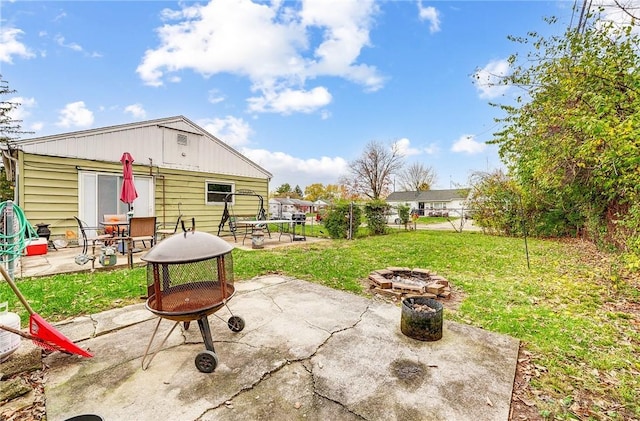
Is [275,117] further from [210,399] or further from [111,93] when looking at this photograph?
[210,399]

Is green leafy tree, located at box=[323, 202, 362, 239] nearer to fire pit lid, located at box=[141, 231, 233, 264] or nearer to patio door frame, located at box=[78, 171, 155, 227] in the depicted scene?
patio door frame, located at box=[78, 171, 155, 227]

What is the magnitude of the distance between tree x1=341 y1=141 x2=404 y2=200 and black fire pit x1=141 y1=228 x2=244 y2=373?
30.5 m

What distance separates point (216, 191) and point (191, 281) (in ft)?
27.1

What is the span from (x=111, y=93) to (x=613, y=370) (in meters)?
13.5

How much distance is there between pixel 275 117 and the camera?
1579 centimetres

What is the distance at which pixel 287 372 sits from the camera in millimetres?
2107

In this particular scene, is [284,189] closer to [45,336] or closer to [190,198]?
[190,198]

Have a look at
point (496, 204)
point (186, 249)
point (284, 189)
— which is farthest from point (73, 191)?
point (284, 189)

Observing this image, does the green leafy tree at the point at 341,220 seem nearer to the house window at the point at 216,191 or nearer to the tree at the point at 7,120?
the house window at the point at 216,191

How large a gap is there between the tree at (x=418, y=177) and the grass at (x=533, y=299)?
116 feet

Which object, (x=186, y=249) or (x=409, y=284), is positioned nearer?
(x=186, y=249)

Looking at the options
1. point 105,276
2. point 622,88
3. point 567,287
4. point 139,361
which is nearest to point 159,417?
point 139,361

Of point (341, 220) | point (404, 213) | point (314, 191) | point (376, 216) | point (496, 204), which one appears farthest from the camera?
A: point (314, 191)

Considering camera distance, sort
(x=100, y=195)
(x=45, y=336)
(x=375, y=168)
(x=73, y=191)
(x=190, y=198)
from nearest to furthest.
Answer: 1. (x=45, y=336)
2. (x=73, y=191)
3. (x=100, y=195)
4. (x=190, y=198)
5. (x=375, y=168)
